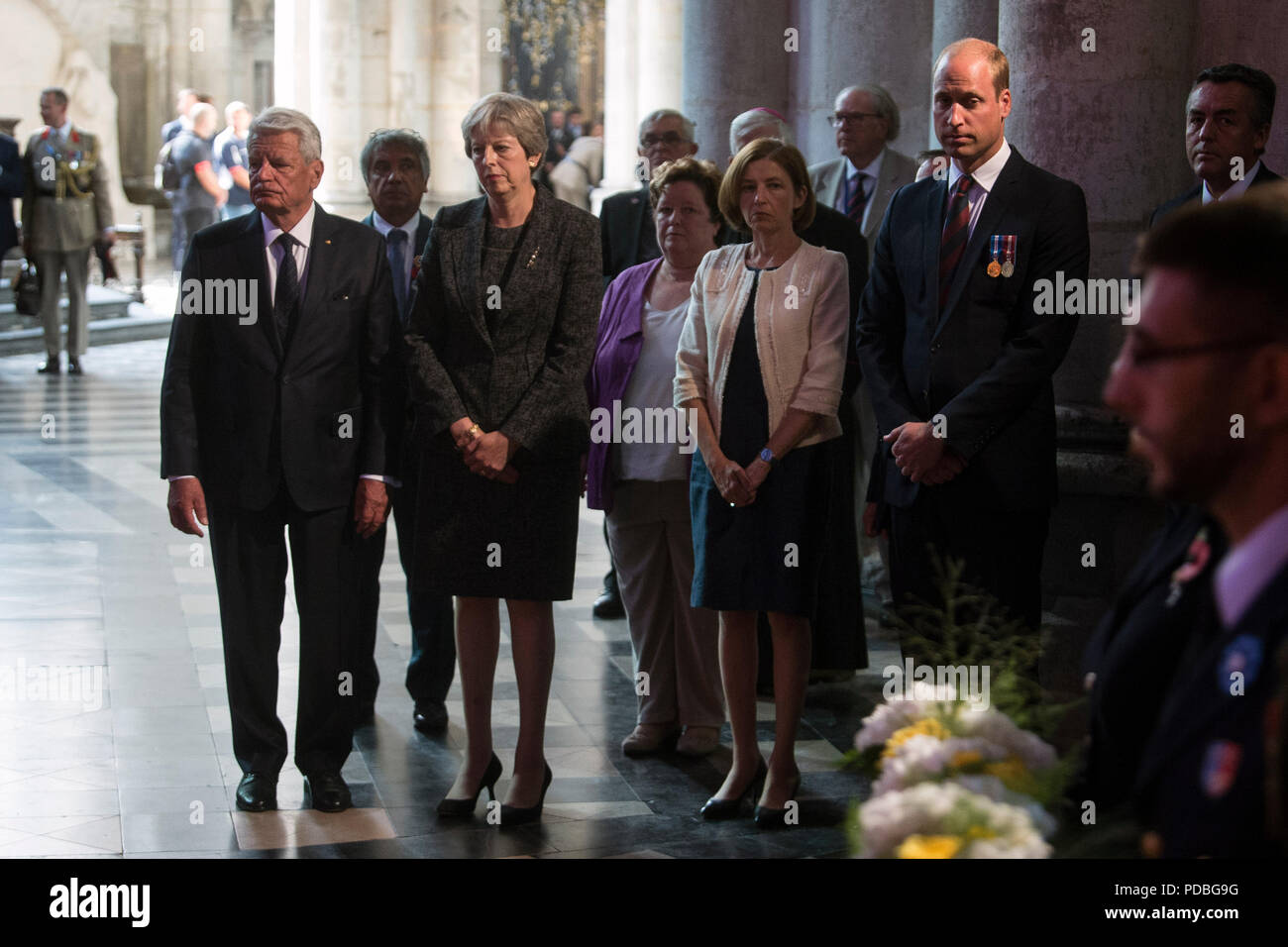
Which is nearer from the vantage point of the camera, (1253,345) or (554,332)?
(1253,345)

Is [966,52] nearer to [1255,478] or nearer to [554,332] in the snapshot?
[554,332]

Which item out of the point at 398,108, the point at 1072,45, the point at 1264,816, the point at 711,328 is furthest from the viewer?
the point at 398,108

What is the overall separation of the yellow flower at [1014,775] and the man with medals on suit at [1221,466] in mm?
220

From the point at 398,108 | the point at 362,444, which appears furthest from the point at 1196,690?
the point at 398,108

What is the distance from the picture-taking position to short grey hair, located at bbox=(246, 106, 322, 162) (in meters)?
5.16

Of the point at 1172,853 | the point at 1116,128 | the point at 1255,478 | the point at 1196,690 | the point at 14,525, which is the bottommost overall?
the point at 14,525

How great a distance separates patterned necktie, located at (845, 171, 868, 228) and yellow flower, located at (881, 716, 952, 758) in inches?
221

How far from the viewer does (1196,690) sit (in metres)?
1.90

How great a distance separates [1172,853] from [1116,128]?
4560 millimetres

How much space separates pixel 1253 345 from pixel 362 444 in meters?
3.77

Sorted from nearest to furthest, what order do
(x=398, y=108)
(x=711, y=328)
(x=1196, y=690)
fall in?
(x=1196, y=690), (x=711, y=328), (x=398, y=108)

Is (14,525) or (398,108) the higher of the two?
(398,108)

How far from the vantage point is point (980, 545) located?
201 inches

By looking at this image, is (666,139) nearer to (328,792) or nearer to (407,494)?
(407,494)
